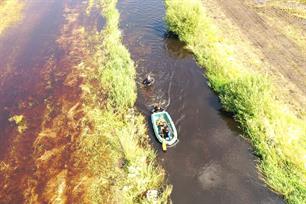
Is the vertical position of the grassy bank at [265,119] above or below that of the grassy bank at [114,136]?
above

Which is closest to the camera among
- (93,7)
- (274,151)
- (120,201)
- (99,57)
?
(120,201)

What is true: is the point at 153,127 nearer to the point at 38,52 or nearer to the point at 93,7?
the point at 38,52

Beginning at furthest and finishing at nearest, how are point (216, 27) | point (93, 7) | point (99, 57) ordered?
point (93, 7) → point (216, 27) → point (99, 57)

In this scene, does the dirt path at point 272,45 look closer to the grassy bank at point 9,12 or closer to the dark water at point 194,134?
the dark water at point 194,134

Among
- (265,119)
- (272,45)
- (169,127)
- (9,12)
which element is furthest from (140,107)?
(9,12)

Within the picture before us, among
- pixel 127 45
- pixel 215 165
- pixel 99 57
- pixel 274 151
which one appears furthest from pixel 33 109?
pixel 274 151

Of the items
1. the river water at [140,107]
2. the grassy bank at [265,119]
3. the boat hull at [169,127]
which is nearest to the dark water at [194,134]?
the river water at [140,107]
